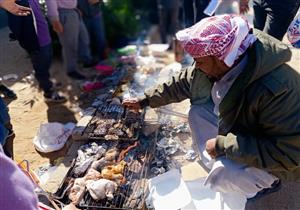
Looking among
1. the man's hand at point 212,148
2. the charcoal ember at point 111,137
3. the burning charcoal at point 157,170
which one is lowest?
the burning charcoal at point 157,170

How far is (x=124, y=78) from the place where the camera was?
5.07 meters

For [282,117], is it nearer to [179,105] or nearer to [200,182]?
[200,182]

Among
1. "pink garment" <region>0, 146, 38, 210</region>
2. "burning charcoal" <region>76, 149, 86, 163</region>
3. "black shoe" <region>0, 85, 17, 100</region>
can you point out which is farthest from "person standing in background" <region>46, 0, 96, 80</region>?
"pink garment" <region>0, 146, 38, 210</region>

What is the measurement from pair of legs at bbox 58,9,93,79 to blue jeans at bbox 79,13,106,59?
0.16 meters

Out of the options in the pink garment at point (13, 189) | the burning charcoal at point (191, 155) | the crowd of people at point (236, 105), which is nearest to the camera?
the pink garment at point (13, 189)

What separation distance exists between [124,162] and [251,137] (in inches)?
54.4

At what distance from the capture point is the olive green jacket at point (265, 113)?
2201 millimetres

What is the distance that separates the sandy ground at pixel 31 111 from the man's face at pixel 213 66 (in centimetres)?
118

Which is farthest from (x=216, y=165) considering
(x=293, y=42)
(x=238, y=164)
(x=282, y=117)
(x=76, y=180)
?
(x=293, y=42)

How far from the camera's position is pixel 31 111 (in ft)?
15.3

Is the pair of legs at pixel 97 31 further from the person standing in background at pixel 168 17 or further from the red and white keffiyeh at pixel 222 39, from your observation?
the red and white keffiyeh at pixel 222 39

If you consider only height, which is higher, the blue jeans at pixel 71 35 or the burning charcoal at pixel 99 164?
the blue jeans at pixel 71 35

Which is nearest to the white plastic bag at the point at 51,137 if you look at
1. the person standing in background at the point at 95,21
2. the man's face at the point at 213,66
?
the man's face at the point at 213,66

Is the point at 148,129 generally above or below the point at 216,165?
below
